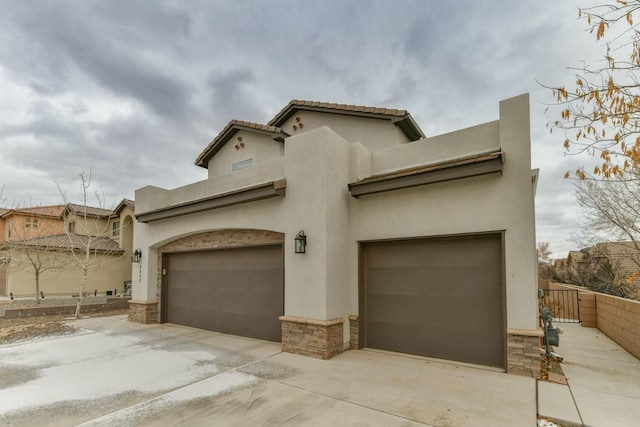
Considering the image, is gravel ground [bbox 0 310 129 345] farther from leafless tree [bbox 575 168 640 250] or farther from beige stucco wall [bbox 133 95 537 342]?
leafless tree [bbox 575 168 640 250]

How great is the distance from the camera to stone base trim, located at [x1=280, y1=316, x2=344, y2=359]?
22.0 ft

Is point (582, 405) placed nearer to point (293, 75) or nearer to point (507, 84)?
point (507, 84)

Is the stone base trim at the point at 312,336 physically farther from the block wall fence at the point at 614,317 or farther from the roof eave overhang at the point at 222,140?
the roof eave overhang at the point at 222,140

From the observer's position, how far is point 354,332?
7.44 metres

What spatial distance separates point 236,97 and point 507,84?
34.1 ft

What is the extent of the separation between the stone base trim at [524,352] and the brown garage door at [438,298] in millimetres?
245

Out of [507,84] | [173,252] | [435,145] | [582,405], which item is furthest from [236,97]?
[582,405]

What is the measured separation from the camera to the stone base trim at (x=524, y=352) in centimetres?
548

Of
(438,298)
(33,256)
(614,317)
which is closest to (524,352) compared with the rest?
(438,298)

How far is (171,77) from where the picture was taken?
11680 millimetres

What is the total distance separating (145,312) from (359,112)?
9646 millimetres

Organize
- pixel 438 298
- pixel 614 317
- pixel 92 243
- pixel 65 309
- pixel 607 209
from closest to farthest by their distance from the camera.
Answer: pixel 438 298 < pixel 614 317 < pixel 65 309 < pixel 607 209 < pixel 92 243

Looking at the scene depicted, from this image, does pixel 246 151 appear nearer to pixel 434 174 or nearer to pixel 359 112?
pixel 359 112

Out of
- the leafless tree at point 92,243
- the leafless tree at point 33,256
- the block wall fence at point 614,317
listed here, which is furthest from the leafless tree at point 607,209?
the leafless tree at point 33,256
